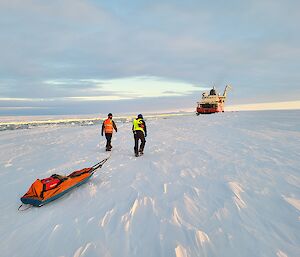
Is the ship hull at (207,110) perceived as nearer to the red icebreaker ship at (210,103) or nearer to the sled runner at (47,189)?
the red icebreaker ship at (210,103)

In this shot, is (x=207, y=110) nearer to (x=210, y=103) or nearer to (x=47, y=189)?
(x=210, y=103)

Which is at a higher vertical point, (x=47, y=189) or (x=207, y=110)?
(x=47, y=189)

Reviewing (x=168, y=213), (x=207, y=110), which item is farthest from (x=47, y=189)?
(x=207, y=110)

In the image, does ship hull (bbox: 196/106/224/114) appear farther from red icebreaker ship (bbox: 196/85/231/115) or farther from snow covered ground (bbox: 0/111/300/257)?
snow covered ground (bbox: 0/111/300/257)

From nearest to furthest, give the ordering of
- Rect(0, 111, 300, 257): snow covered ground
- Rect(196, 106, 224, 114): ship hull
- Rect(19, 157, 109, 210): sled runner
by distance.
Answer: Rect(0, 111, 300, 257): snow covered ground < Rect(19, 157, 109, 210): sled runner < Rect(196, 106, 224, 114): ship hull

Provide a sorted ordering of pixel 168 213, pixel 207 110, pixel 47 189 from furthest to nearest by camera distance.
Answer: pixel 207 110 → pixel 47 189 → pixel 168 213

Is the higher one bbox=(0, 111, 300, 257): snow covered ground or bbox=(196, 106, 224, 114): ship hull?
bbox=(0, 111, 300, 257): snow covered ground

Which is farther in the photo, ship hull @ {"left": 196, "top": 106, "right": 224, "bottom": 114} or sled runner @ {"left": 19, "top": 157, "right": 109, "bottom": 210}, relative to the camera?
ship hull @ {"left": 196, "top": 106, "right": 224, "bottom": 114}

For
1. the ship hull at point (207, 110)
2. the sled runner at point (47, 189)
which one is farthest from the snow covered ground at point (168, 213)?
the ship hull at point (207, 110)

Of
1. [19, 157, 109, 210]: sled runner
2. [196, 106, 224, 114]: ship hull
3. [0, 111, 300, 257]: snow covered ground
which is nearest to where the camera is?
[0, 111, 300, 257]: snow covered ground

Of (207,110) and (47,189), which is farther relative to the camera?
(207,110)

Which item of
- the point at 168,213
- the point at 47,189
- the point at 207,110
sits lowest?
the point at 207,110

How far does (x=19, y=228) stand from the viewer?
5.30 m

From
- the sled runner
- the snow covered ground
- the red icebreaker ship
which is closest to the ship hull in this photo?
the red icebreaker ship
